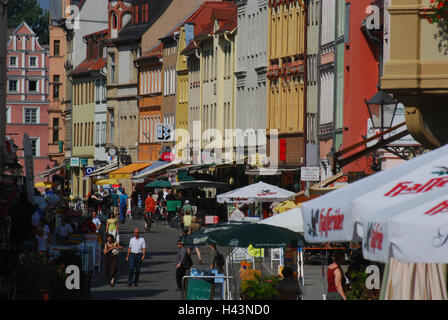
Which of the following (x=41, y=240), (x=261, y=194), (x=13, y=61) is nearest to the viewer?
(x=41, y=240)

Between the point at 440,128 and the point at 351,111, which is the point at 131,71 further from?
the point at 440,128

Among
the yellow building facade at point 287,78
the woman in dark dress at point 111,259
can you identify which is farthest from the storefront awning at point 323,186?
the yellow building facade at point 287,78

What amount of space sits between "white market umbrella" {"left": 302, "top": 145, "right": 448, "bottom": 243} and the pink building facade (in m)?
122

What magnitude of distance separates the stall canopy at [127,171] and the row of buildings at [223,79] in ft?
5.04

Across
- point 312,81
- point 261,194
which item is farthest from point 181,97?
point 261,194

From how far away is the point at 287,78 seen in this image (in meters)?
61.1

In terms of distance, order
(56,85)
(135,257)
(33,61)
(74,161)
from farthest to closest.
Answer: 1. (33,61)
2. (56,85)
3. (74,161)
4. (135,257)

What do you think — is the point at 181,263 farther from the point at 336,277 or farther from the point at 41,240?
the point at 336,277

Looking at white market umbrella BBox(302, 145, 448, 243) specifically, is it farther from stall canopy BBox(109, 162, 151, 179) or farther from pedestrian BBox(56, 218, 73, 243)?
stall canopy BBox(109, 162, 151, 179)

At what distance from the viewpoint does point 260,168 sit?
60.7 metres

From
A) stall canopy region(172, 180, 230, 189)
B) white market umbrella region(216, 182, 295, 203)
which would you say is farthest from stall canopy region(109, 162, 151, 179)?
white market umbrella region(216, 182, 295, 203)

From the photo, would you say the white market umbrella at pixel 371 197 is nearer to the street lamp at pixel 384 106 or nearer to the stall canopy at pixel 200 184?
the street lamp at pixel 384 106

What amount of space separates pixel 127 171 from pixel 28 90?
5270cm
